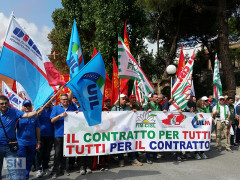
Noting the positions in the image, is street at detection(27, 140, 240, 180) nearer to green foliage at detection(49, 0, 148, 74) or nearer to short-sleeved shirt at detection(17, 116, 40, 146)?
short-sleeved shirt at detection(17, 116, 40, 146)

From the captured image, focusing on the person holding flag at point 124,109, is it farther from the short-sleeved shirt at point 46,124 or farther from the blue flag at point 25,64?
the blue flag at point 25,64

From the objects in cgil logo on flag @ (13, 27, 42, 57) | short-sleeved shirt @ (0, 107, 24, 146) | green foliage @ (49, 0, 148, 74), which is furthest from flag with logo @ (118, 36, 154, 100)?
green foliage @ (49, 0, 148, 74)

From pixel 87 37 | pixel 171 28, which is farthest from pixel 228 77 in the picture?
pixel 87 37

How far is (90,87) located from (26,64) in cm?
126

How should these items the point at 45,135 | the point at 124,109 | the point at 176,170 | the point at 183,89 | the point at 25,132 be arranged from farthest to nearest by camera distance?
the point at 183,89, the point at 124,109, the point at 176,170, the point at 45,135, the point at 25,132

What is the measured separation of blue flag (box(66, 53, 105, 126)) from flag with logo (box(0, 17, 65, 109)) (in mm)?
512

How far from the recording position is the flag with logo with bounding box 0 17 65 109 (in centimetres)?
402

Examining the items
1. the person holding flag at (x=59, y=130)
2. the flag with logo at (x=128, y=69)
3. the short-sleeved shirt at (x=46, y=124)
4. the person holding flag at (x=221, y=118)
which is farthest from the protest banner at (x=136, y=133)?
the person holding flag at (x=221, y=118)

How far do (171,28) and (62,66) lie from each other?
11460 millimetres

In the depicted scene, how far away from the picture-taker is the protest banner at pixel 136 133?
5125 mm

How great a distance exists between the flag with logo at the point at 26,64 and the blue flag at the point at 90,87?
1.68ft

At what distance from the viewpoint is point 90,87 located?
442cm

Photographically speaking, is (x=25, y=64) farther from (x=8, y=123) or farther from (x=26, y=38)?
(x=8, y=123)

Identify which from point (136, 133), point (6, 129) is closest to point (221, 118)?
point (136, 133)
